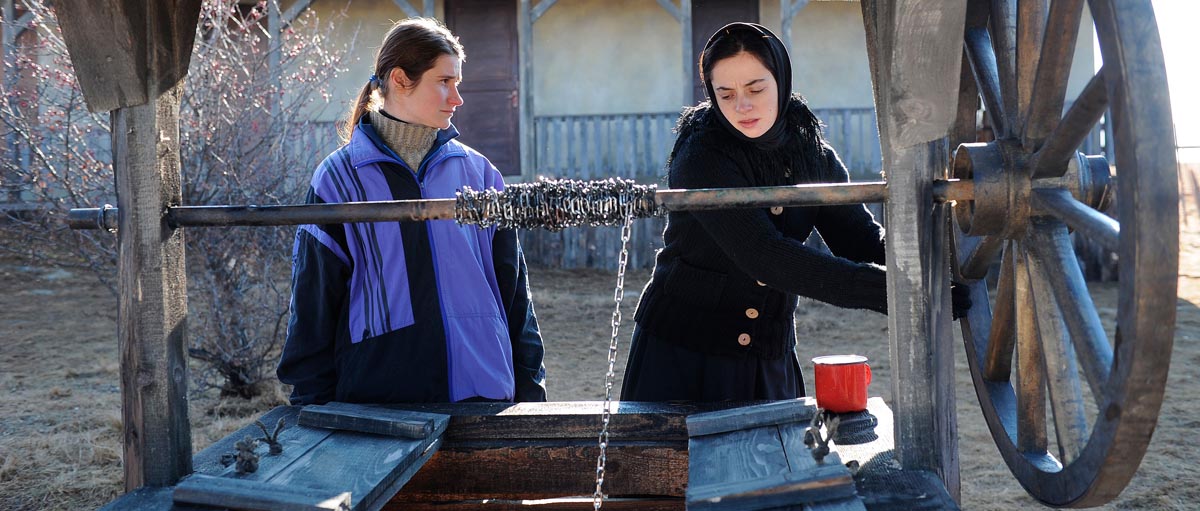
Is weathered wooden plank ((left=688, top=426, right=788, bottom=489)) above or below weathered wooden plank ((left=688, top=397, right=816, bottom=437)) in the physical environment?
below

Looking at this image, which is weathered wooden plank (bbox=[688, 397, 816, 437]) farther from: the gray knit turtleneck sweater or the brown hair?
the brown hair

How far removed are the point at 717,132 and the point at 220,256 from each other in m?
3.94

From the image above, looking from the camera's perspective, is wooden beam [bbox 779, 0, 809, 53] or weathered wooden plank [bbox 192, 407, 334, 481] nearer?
weathered wooden plank [bbox 192, 407, 334, 481]

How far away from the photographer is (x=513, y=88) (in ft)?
42.1

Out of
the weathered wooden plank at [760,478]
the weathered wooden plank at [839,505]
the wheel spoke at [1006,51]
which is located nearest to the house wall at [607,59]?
the wheel spoke at [1006,51]

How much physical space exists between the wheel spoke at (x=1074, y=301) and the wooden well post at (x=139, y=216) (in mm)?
1869

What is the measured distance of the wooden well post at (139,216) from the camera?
2.28 m

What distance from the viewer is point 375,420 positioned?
8.06 ft

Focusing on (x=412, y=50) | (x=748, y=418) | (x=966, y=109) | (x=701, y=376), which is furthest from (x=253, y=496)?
(x=966, y=109)

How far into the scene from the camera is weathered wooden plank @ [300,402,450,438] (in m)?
2.44

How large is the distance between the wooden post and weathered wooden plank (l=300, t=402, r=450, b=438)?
107 centimetres

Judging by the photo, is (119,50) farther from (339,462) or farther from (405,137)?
(339,462)

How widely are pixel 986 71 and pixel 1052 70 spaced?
19.2 inches

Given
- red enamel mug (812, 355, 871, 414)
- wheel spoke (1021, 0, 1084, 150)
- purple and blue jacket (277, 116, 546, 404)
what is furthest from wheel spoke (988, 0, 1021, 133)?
purple and blue jacket (277, 116, 546, 404)
